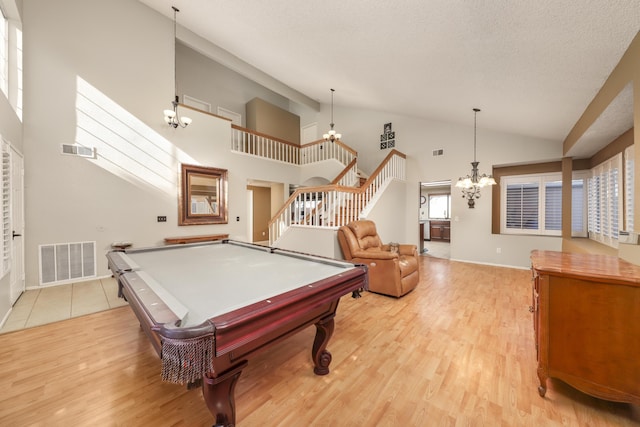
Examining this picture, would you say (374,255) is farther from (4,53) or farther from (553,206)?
(4,53)

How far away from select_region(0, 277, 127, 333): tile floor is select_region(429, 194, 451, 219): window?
1010 cm

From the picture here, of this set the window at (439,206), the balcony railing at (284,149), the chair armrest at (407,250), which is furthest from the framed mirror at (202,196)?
the window at (439,206)

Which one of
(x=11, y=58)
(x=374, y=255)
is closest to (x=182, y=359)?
(x=374, y=255)

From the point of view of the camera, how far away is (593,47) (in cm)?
199

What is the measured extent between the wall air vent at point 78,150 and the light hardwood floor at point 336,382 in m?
2.92

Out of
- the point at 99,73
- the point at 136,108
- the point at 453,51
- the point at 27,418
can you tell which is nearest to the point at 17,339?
the point at 27,418

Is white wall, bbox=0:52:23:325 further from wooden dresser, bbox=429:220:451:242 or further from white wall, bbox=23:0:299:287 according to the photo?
wooden dresser, bbox=429:220:451:242

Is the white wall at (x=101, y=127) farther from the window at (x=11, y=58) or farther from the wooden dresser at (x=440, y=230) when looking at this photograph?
the wooden dresser at (x=440, y=230)

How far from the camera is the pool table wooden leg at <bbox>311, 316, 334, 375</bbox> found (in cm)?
185

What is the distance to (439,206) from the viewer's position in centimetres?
1003

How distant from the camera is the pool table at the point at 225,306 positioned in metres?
0.92

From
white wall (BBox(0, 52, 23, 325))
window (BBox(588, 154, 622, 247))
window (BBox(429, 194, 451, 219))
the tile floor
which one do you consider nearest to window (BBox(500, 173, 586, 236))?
window (BBox(588, 154, 622, 247))

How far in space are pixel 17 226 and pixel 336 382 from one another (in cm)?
482

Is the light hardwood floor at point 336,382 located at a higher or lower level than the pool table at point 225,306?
lower
